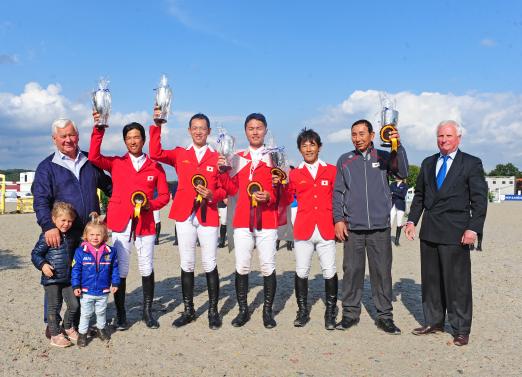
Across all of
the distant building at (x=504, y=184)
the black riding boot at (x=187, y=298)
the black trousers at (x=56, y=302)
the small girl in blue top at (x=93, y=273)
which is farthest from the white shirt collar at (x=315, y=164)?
the distant building at (x=504, y=184)

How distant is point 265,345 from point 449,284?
6.46 feet

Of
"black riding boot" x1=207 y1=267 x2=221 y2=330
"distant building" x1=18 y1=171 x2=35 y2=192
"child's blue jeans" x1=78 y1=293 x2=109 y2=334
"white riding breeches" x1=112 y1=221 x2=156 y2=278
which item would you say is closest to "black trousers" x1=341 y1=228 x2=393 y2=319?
"black riding boot" x1=207 y1=267 x2=221 y2=330

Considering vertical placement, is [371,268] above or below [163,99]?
below

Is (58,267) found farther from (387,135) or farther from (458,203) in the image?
(458,203)

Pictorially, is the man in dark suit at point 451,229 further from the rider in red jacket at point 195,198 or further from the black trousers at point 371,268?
the rider in red jacket at point 195,198

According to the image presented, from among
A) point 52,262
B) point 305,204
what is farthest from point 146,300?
point 305,204

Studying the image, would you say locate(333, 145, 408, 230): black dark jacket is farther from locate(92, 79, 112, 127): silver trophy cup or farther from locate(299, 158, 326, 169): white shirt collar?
locate(92, 79, 112, 127): silver trophy cup

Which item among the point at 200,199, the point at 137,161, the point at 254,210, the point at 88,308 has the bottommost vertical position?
the point at 88,308

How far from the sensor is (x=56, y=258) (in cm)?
446

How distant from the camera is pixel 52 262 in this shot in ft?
14.6

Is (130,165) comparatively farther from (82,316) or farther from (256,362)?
(256,362)

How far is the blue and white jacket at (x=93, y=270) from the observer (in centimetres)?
448

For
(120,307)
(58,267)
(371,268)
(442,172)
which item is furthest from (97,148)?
(442,172)

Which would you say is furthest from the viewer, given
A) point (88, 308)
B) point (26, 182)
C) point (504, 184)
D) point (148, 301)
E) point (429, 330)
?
point (504, 184)
